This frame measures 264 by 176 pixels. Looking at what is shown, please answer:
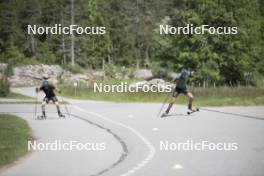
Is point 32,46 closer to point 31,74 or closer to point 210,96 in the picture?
point 31,74

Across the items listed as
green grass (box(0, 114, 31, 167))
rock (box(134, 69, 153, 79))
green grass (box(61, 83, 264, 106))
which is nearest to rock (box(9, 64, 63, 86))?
rock (box(134, 69, 153, 79))

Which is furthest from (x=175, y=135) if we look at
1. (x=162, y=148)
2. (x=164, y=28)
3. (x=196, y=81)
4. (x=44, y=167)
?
(x=164, y=28)

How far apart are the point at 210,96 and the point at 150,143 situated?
1792 centimetres

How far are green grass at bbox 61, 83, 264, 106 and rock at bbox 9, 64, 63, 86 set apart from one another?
23904mm

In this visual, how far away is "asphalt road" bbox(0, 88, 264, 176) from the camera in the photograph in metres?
10.6

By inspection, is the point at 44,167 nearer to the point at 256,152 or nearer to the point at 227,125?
the point at 256,152

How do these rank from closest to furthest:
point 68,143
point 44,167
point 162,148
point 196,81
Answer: point 44,167
point 162,148
point 68,143
point 196,81

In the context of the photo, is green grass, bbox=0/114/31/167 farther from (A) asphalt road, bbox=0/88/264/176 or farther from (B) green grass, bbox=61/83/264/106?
(B) green grass, bbox=61/83/264/106

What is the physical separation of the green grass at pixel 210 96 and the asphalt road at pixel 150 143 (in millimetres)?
3975

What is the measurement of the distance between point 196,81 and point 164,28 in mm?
8791

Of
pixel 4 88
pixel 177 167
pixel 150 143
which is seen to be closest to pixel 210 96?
pixel 4 88

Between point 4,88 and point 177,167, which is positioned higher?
point 4,88

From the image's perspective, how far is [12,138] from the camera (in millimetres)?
15383

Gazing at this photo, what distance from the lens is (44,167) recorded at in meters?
11.0
